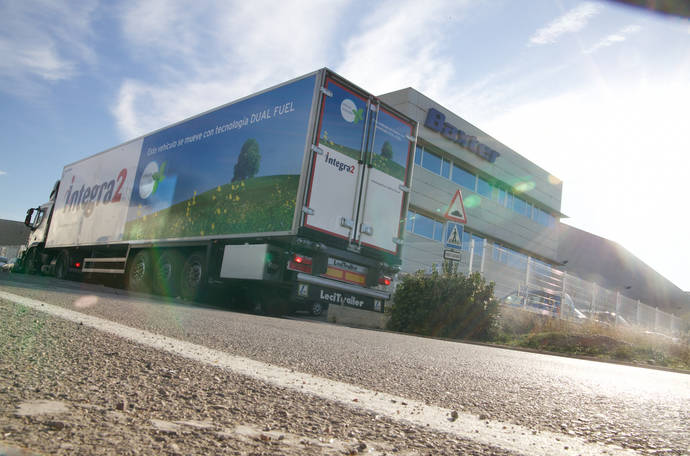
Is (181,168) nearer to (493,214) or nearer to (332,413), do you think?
(332,413)

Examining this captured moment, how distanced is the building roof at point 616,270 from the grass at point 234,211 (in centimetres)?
5099

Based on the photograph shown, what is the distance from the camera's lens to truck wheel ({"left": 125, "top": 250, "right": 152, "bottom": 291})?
12.3 m

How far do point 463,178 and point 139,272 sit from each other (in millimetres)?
18847

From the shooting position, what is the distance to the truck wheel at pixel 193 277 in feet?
34.3

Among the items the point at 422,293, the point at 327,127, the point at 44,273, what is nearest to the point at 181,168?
the point at 327,127

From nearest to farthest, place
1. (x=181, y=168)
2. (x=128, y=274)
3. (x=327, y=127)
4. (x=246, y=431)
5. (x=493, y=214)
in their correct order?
1. (x=246, y=431)
2. (x=327, y=127)
3. (x=181, y=168)
4. (x=128, y=274)
5. (x=493, y=214)

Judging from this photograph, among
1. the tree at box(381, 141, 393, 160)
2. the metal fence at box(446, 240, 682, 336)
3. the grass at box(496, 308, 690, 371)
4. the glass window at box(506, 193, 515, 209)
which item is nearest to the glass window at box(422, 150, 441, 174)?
the metal fence at box(446, 240, 682, 336)

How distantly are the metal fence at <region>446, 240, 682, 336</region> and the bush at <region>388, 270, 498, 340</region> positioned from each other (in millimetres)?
3358

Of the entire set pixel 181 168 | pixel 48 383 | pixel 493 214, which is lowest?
pixel 48 383

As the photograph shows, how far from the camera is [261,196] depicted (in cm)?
975

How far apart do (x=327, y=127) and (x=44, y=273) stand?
1368 cm

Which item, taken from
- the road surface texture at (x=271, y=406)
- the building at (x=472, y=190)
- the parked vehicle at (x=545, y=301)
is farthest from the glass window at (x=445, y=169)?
the road surface texture at (x=271, y=406)

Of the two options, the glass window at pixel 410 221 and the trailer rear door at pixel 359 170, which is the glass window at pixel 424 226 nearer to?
the glass window at pixel 410 221

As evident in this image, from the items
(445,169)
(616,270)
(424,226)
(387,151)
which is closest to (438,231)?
(424,226)
